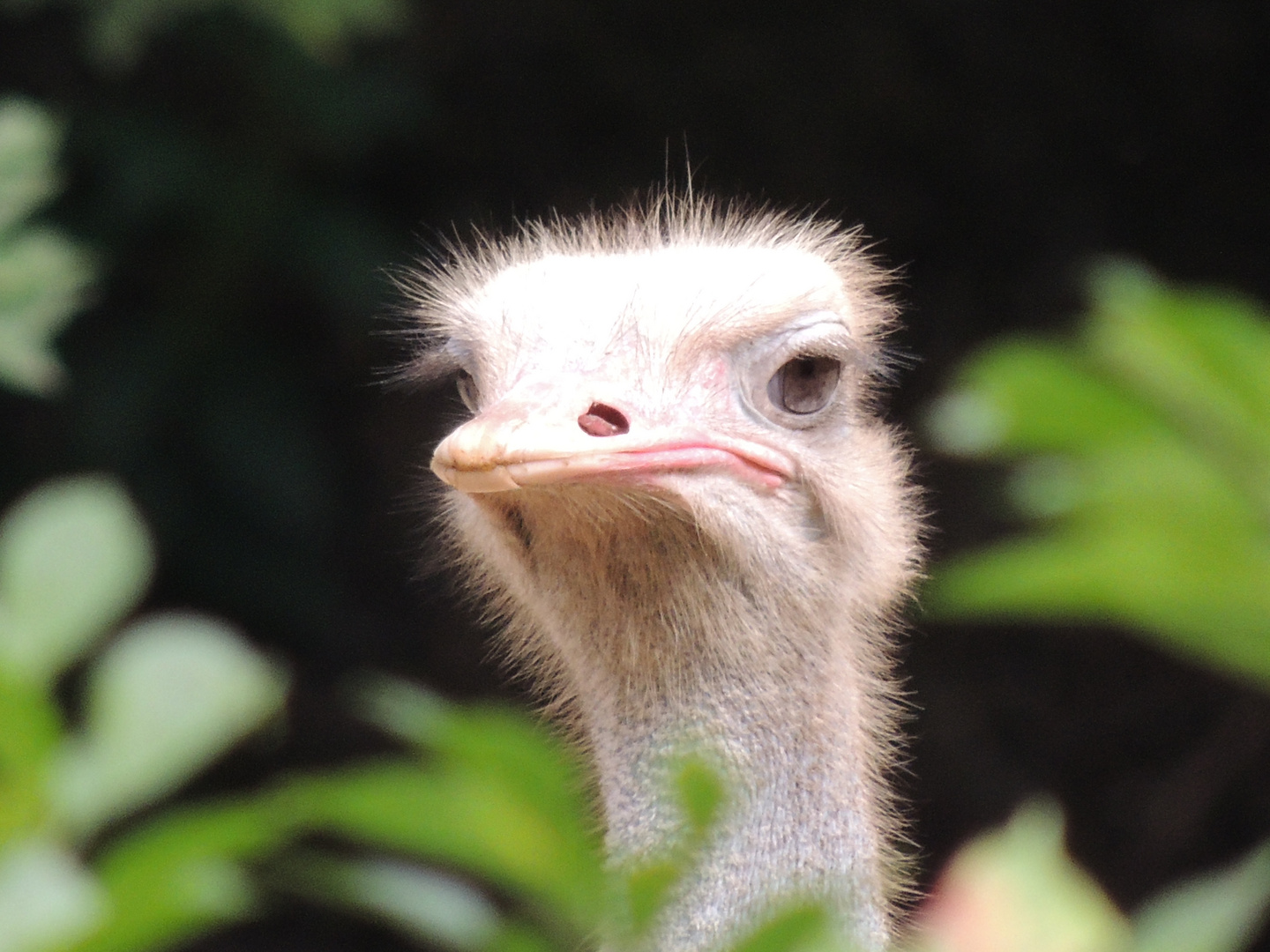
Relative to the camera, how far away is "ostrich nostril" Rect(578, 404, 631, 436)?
1.65 m

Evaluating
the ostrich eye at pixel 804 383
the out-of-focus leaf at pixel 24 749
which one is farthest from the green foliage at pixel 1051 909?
the ostrich eye at pixel 804 383

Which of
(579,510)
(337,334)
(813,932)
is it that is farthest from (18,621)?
(337,334)

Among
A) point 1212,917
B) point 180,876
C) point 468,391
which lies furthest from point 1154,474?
point 468,391

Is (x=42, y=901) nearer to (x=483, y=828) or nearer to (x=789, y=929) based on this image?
(x=483, y=828)

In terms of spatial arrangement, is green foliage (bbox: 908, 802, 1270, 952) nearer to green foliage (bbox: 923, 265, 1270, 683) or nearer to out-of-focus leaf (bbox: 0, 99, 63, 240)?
green foliage (bbox: 923, 265, 1270, 683)

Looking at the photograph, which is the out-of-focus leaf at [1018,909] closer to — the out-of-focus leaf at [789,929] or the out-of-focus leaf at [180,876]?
the out-of-focus leaf at [789,929]

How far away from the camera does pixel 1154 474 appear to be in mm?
597

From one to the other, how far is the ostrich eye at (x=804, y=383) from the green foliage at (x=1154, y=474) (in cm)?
130

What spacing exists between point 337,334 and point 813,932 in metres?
4.19

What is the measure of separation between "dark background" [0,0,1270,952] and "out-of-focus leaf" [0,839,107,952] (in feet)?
10.1

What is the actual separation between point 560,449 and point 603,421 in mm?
109

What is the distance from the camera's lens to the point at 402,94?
3840 millimetres

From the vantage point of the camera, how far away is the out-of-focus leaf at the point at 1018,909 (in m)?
0.74

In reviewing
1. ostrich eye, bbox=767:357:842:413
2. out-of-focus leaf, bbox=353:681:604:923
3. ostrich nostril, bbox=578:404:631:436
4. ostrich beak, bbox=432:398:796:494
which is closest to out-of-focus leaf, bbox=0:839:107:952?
out-of-focus leaf, bbox=353:681:604:923
